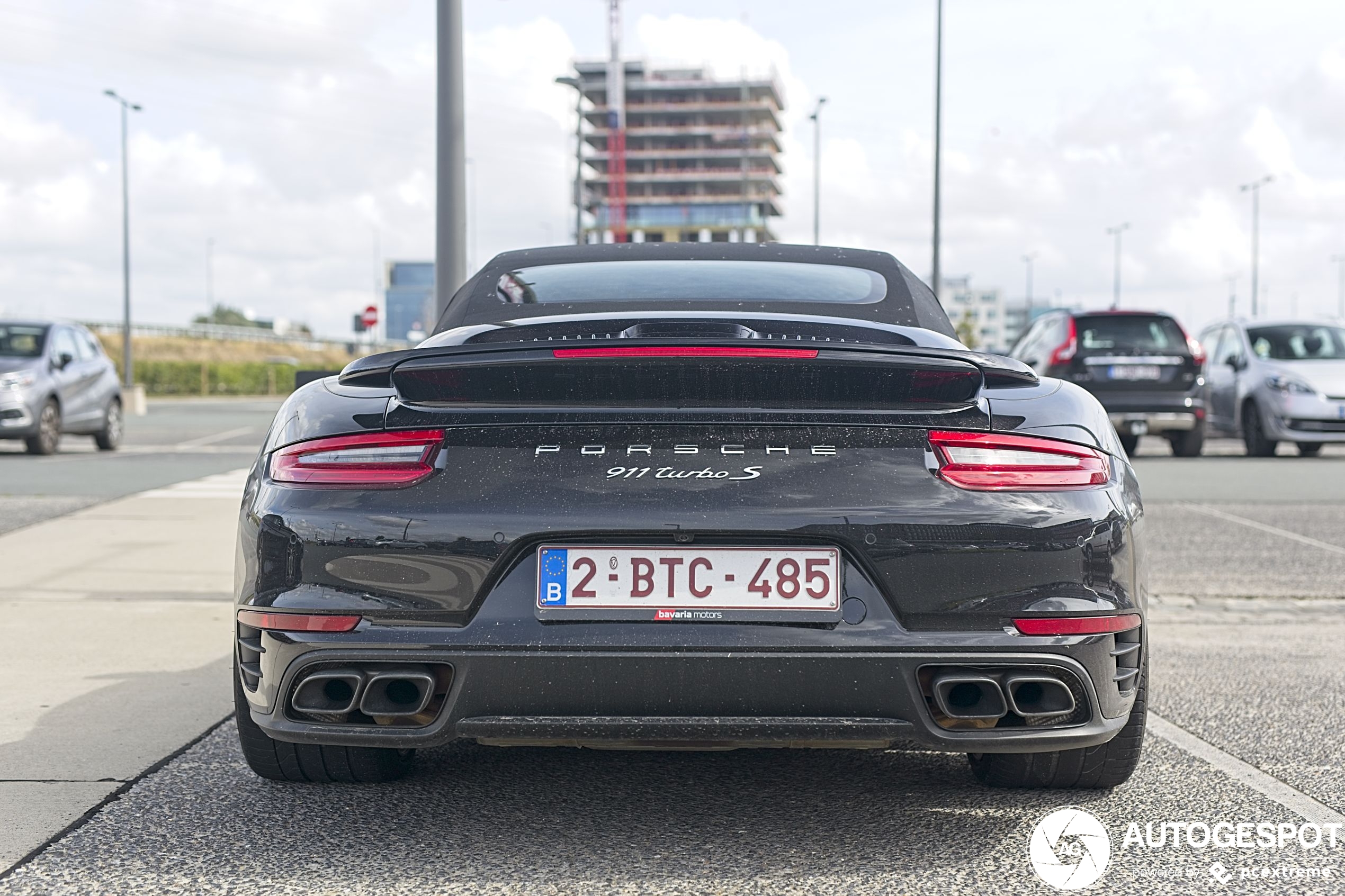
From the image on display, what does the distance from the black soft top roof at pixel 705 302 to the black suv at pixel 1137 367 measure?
39.3 feet

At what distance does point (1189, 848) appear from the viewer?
3.19 m

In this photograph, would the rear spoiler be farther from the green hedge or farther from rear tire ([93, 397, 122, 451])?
the green hedge

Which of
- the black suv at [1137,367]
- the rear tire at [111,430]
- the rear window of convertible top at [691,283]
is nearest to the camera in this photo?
the rear window of convertible top at [691,283]

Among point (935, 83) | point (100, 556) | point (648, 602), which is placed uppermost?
point (935, 83)

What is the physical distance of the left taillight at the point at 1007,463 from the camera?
296 centimetres

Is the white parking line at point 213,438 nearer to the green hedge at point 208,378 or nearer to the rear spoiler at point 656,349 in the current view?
the rear spoiler at point 656,349

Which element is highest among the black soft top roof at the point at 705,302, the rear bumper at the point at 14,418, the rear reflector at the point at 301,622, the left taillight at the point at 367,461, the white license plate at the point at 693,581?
the black soft top roof at the point at 705,302

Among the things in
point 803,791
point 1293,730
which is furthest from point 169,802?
point 1293,730

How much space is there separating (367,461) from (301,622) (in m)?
0.36

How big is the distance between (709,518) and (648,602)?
0.21 m

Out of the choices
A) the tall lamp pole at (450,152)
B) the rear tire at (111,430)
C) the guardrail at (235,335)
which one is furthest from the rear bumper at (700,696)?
the guardrail at (235,335)

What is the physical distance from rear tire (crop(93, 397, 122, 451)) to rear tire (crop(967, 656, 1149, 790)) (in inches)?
646

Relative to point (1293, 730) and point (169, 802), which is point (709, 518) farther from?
point (1293, 730)

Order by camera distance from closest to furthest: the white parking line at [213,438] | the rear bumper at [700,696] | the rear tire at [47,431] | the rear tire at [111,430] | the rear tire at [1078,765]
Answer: the rear bumper at [700,696]
the rear tire at [1078,765]
the rear tire at [47,431]
the rear tire at [111,430]
the white parking line at [213,438]
